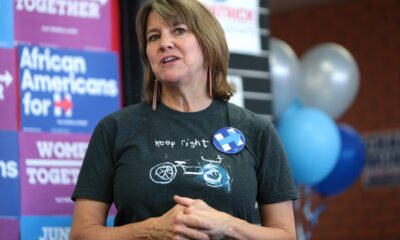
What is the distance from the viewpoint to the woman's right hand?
2002 mm

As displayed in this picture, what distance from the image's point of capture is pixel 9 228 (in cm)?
260

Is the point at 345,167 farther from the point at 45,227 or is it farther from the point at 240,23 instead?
the point at 45,227

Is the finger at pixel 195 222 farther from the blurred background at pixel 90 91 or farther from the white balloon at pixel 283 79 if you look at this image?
the white balloon at pixel 283 79

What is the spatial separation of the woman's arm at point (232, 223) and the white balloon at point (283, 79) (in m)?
2.42

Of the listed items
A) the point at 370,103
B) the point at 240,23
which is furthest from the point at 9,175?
the point at 370,103

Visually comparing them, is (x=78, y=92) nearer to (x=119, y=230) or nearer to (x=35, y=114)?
(x=35, y=114)

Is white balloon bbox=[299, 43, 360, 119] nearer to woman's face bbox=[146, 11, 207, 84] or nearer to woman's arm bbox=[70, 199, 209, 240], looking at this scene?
woman's face bbox=[146, 11, 207, 84]

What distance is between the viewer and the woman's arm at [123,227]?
6.60 ft

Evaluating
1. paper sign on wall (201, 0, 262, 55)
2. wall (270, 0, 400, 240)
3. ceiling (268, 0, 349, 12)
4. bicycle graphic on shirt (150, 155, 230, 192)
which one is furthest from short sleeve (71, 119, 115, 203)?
ceiling (268, 0, 349, 12)

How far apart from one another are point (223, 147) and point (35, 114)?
0.78 meters

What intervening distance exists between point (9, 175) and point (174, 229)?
0.82 m

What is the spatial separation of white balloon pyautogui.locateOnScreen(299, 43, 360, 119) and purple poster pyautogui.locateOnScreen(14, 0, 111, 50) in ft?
7.90

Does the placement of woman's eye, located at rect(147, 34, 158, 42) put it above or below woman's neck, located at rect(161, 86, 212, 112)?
above

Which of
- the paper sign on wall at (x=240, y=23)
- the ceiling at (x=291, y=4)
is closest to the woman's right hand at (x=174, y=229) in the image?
the paper sign on wall at (x=240, y=23)
